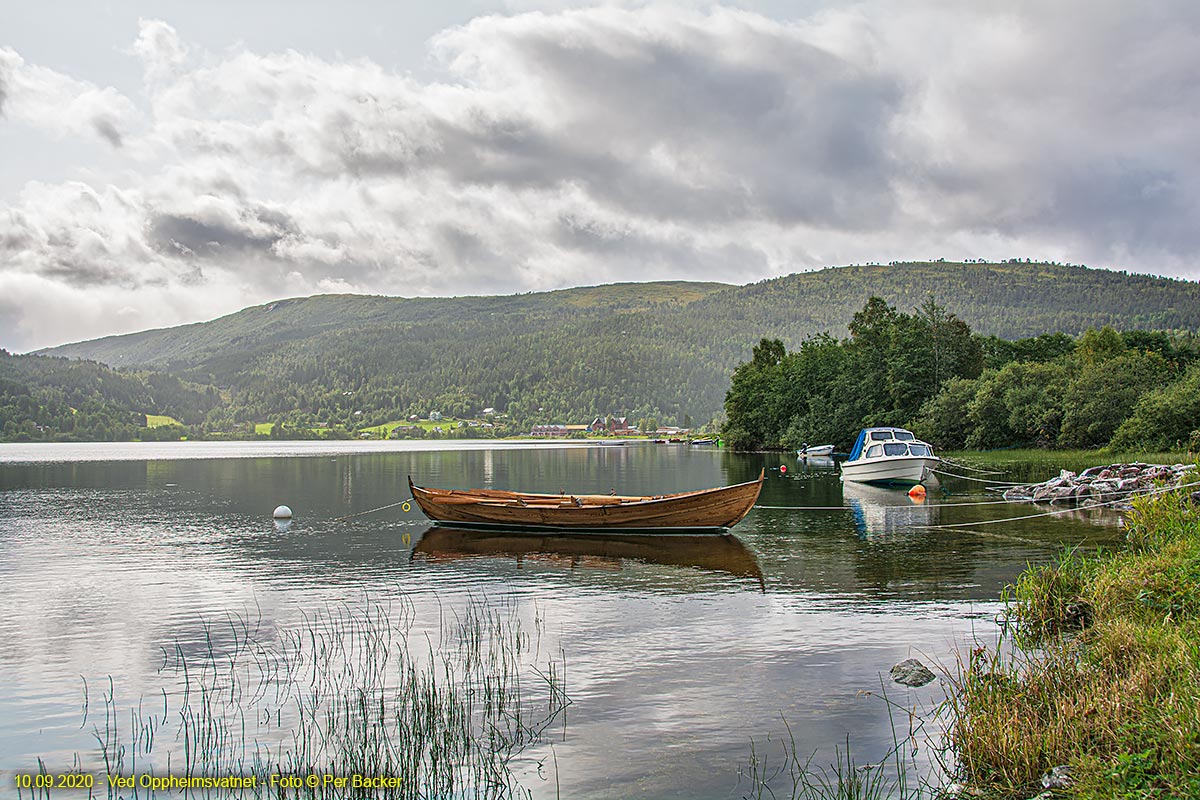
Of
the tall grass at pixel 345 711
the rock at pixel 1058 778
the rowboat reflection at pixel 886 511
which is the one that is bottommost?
the rowboat reflection at pixel 886 511

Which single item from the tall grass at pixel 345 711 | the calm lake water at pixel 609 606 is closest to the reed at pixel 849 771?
the calm lake water at pixel 609 606

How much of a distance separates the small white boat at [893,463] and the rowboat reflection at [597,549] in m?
25.9

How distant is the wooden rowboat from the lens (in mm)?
28672

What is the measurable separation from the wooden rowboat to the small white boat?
25802 millimetres

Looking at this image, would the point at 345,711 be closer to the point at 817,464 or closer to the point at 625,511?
the point at 625,511

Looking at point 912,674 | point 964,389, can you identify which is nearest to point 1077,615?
point 912,674

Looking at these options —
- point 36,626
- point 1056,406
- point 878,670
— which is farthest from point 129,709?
point 1056,406

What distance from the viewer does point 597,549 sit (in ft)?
88.3

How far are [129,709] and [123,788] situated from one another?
287 centimetres

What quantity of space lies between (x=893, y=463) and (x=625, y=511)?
2838 centimetres

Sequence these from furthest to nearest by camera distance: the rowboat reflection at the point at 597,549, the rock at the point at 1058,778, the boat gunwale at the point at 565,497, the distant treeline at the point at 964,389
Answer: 1. the distant treeline at the point at 964,389
2. the boat gunwale at the point at 565,497
3. the rowboat reflection at the point at 597,549
4. the rock at the point at 1058,778

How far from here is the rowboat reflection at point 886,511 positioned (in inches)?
1244

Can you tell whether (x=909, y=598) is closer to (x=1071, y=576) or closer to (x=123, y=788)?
(x=1071, y=576)

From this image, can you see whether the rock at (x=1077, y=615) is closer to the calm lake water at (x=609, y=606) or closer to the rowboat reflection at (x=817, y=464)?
the calm lake water at (x=609, y=606)
